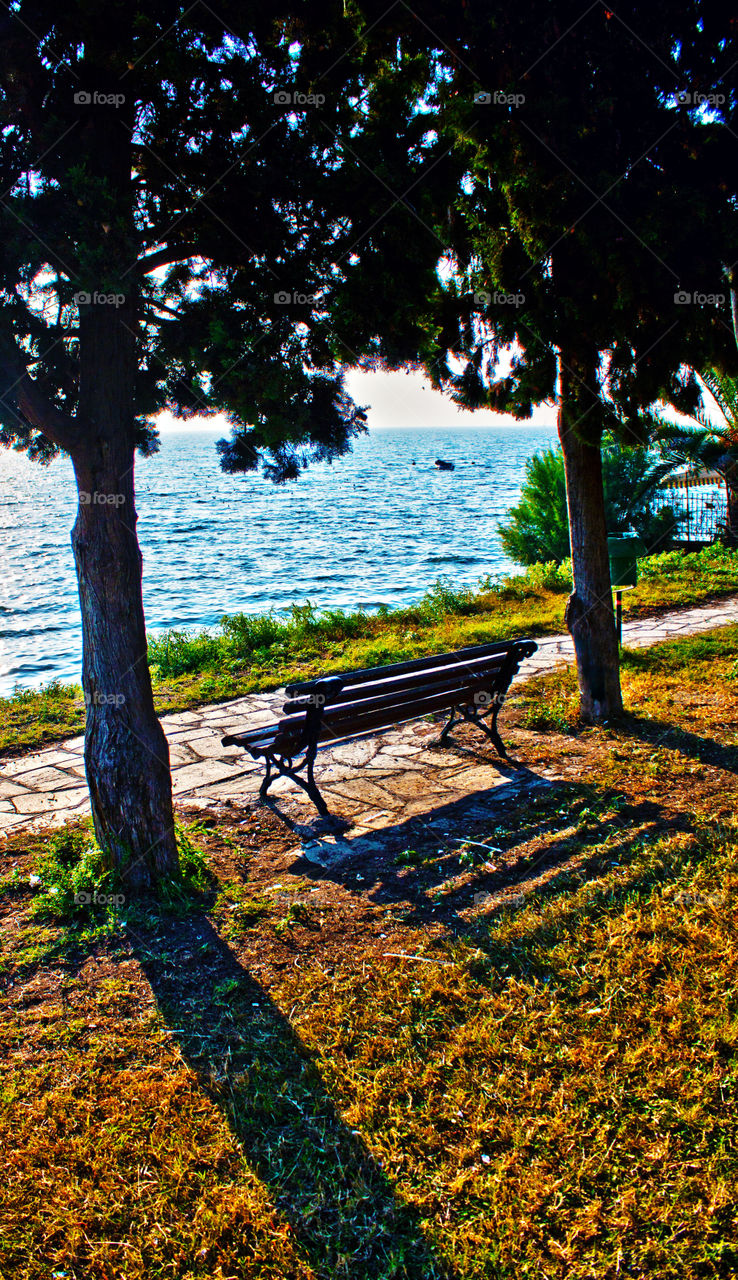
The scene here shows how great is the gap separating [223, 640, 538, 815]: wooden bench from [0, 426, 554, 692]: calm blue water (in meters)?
2.71

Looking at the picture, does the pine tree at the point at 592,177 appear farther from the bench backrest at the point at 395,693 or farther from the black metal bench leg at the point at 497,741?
the black metal bench leg at the point at 497,741

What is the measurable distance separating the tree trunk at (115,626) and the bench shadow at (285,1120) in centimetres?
66

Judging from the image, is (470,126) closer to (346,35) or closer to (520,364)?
(346,35)

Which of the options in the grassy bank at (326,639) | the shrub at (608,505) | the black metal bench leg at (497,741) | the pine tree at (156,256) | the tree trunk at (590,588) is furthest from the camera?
the shrub at (608,505)

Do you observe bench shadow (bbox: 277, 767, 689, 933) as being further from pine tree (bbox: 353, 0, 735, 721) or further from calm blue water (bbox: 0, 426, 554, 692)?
calm blue water (bbox: 0, 426, 554, 692)

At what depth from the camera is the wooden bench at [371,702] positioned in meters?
5.08

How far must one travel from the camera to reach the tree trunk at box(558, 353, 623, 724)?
21.2 feet

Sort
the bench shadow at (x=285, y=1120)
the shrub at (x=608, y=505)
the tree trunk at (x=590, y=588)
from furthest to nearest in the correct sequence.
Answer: the shrub at (x=608, y=505), the tree trunk at (x=590, y=588), the bench shadow at (x=285, y=1120)

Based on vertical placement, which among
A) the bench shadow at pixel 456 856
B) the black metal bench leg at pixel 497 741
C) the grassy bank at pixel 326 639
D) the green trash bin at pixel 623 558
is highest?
the green trash bin at pixel 623 558

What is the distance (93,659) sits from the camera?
14.3 ft

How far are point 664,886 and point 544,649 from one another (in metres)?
5.62

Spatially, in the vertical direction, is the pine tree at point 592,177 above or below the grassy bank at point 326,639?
above

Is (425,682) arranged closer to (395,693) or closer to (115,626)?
(395,693)

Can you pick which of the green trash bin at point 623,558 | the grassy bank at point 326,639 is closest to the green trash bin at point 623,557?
the green trash bin at point 623,558
